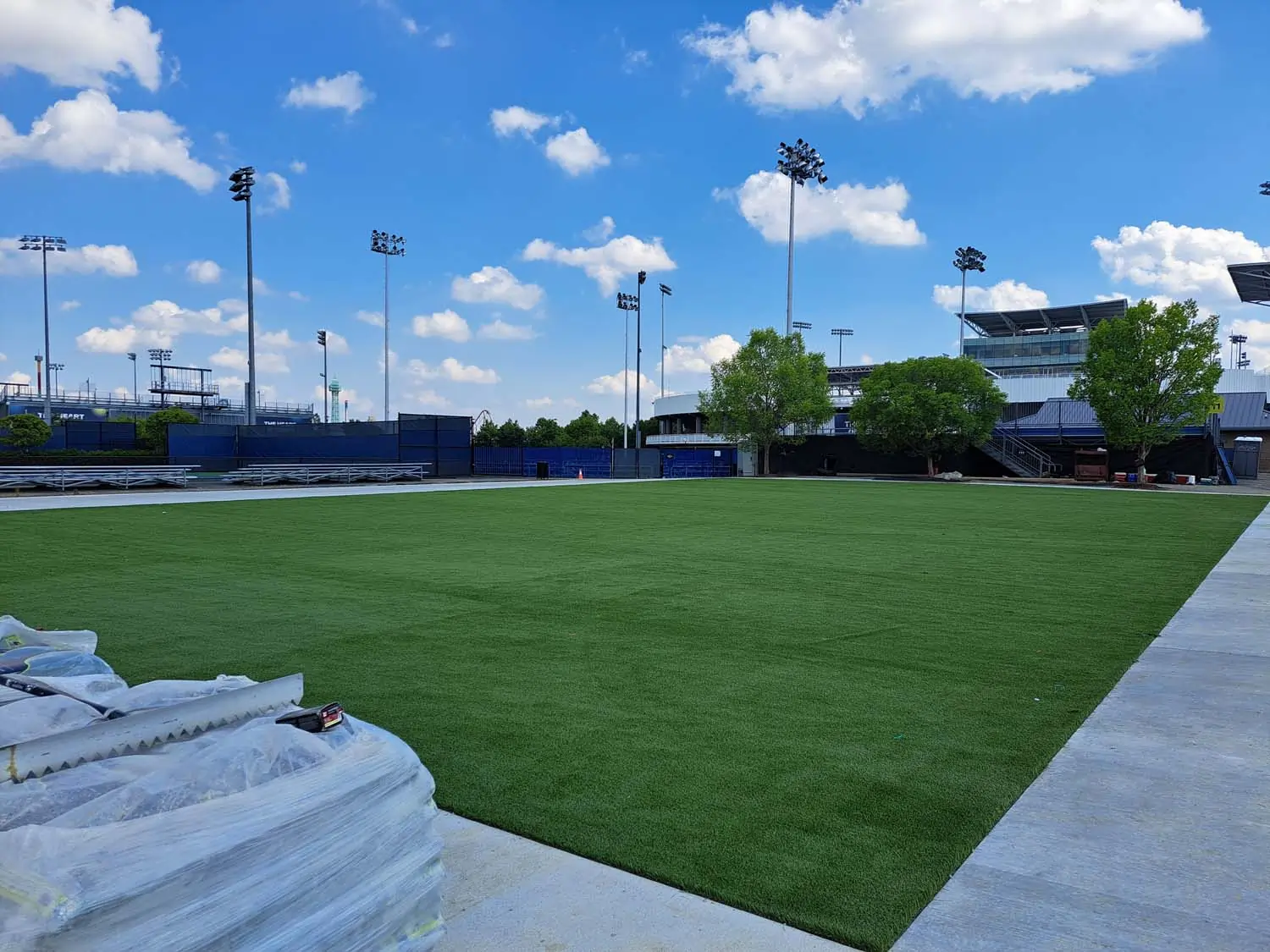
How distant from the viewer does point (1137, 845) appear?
137 inches

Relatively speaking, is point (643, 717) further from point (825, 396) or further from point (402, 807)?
point (825, 396)

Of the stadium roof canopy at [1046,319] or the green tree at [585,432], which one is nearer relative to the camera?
the green tree at [585,432]

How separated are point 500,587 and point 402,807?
7317 millimetres

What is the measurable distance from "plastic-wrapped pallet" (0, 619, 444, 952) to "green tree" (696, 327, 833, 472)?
5110cm

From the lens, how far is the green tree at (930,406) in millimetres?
48156

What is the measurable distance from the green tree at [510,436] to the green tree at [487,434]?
0.35 m

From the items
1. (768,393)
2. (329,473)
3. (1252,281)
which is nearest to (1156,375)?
(1252,281)

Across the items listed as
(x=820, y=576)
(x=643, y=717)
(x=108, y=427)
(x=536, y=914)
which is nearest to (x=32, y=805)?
(x=536, y=914)

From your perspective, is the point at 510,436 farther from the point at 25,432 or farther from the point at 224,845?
the point at 224,845

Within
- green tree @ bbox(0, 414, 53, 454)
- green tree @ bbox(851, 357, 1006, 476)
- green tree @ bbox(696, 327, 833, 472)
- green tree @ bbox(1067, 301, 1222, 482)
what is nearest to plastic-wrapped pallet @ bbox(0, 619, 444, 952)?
green tree @ bbox(1067, 301, 1222, 482)

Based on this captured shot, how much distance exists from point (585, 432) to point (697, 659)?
76.9 meters

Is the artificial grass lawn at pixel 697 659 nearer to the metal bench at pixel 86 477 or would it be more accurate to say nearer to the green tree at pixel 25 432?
the metal bench at pixel 86 477

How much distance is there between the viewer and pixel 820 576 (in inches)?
424

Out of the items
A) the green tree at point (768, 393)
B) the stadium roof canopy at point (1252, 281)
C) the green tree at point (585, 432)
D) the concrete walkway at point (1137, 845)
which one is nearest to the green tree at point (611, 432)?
the green tree at point (585, 432)
